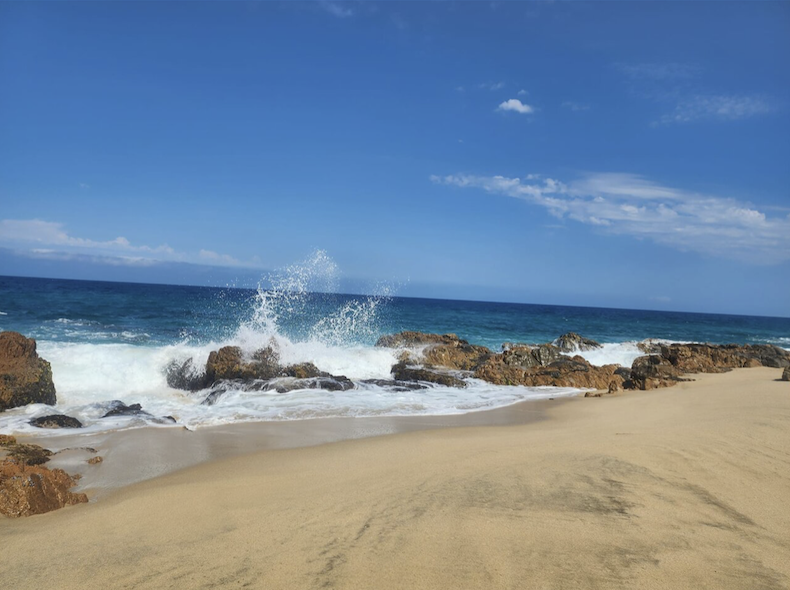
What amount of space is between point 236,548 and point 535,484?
7.77ft

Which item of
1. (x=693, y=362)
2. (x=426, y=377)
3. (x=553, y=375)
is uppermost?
(x=693, y=362)

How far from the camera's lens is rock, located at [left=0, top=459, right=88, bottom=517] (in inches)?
158

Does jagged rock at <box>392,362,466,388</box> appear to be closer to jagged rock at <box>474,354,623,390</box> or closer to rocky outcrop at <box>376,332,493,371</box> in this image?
jagged rock at <box>474,354,623,390</box>

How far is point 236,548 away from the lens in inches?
120

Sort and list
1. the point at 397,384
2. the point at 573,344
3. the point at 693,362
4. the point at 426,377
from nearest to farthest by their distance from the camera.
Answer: the point at 397,384 → the point at 426,377 → the point at 693,362 → the point at 573,344

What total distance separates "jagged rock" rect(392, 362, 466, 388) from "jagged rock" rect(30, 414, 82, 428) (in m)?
7.58

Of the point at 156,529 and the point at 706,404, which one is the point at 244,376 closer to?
the point at 156,529

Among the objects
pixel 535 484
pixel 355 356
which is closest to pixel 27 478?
pixel 535 484

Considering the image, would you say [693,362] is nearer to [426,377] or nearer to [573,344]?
[573,344]

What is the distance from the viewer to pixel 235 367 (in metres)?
11.7

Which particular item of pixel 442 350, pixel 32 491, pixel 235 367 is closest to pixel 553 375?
pixel 442 350

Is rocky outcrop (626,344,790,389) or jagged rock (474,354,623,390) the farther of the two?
jagged rock (474,354,623,390)

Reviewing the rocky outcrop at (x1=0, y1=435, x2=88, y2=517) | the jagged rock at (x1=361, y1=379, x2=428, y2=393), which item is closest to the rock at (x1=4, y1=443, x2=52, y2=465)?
the rocky outcrop at (x1=0, y1=435, x2=88, y2=517)

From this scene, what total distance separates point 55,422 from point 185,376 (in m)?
4.47
